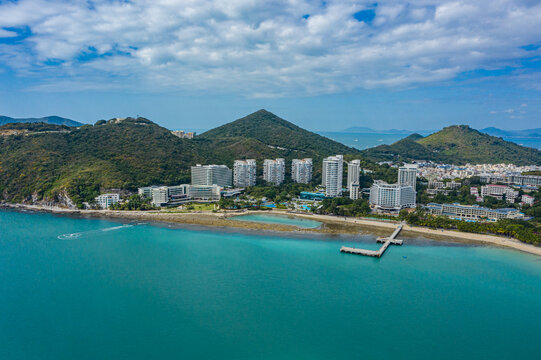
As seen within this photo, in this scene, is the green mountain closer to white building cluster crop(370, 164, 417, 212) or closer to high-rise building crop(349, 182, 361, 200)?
high-rise building crop(349, 182, 361, 200)

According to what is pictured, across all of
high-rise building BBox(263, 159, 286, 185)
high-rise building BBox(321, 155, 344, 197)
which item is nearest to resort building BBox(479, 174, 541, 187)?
high-rise building BBox(321, 155, 344, 197)

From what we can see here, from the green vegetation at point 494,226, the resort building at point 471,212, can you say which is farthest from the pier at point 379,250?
the resort building at point 471,212

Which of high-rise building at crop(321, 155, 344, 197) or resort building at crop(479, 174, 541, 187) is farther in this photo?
resort building at crop(479, 174, 541, 187)

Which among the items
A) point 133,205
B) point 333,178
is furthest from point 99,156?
point 333,178

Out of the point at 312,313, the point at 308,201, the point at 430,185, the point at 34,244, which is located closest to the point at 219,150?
the point at 308,201

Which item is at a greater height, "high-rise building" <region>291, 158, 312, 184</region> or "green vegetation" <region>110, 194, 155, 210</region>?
"high-rise building" <region>291, 158, 312, 184</region>

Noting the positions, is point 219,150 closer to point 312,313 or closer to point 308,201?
point 308,201
